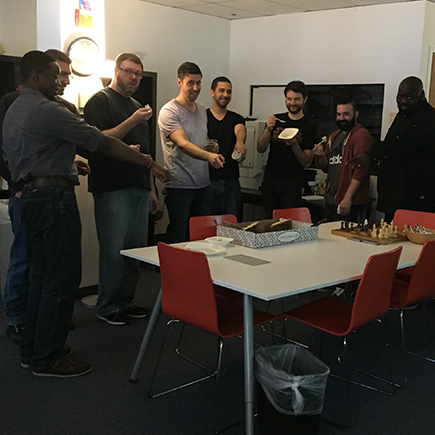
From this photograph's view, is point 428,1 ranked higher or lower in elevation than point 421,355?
higher

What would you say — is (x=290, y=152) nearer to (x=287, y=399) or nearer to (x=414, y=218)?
(x=414, y=218)

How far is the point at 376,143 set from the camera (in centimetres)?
454

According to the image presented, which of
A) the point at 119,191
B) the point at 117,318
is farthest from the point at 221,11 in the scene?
Answer: the point at 117,318

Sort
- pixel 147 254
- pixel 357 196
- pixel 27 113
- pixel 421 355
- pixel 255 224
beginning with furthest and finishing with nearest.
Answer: pixel 357 196 → pixel 421 355 → pixel 255 224 → pixel 147 254 → pixel 27 113

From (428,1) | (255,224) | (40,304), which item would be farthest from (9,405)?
(428,1)

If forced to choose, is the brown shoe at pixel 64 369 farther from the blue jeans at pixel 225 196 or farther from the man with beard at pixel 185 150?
the blue jeans at pixel 225 196

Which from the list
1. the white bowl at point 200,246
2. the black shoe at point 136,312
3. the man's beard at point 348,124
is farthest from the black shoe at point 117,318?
the man's beard at point 348,124

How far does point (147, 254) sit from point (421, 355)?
1.95 meters

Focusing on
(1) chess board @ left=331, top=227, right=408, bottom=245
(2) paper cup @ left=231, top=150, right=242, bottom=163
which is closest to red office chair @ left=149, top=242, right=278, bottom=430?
(1) chess board @ left=331, top=227, right=408, bottom=245

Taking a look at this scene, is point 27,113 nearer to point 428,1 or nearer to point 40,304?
point 40,304

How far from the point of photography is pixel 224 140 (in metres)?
4.54

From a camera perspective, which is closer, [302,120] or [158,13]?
[302,120]

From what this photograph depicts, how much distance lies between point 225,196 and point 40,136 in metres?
2.12

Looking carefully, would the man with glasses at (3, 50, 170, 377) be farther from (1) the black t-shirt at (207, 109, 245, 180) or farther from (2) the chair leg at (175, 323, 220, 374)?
(1) the black t-shirt at (207, 109, 245, 180)
